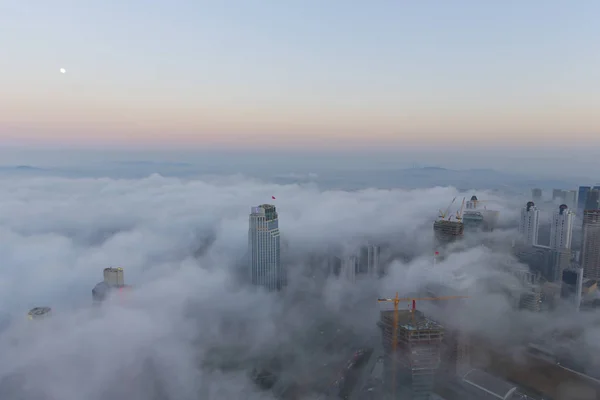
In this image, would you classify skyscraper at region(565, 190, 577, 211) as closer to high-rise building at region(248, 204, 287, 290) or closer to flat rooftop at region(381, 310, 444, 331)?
flat rooftop at region(381, 310, 444, 331)

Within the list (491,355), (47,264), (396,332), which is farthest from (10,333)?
(491,355)

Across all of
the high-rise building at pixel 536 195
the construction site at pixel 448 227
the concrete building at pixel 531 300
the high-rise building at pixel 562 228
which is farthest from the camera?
the high-rise building at pixel 536 195

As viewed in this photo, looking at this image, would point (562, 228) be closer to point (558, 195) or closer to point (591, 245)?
point (591, 245)

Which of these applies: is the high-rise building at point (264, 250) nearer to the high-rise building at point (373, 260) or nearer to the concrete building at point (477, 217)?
the high-rise building at point (373, 260)

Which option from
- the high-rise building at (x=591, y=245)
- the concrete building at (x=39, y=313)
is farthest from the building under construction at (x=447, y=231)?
the concrete building at (x=39, y=313)

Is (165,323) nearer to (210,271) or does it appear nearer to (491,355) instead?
(210,271)

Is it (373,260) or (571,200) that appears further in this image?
(373,260)

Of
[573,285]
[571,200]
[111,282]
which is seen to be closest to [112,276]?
[111,282]
